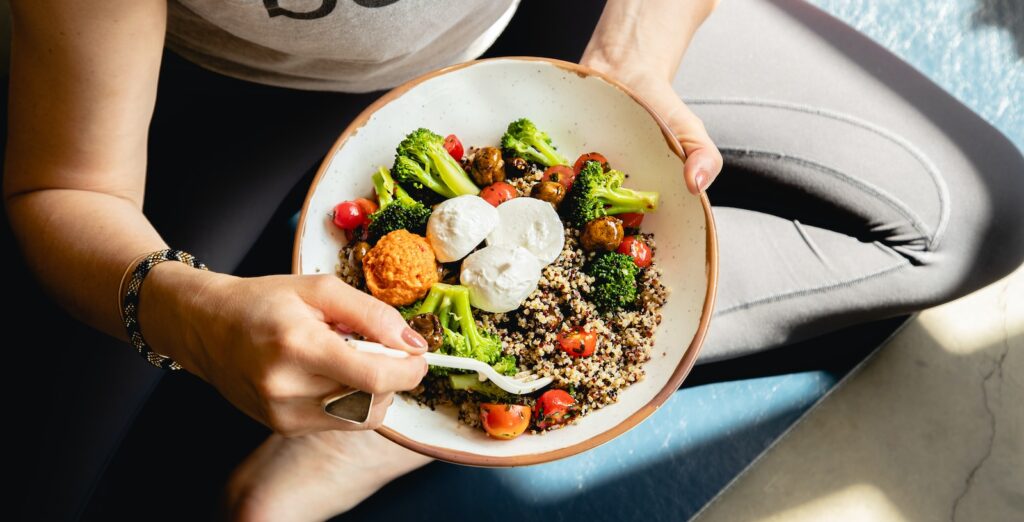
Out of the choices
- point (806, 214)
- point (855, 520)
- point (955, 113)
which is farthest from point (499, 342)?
point (855, 520)

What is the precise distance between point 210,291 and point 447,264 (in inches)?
14.2

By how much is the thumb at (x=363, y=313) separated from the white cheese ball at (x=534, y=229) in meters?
0.34

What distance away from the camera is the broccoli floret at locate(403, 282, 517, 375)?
0.98m

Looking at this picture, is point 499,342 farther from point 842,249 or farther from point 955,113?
point 955,113

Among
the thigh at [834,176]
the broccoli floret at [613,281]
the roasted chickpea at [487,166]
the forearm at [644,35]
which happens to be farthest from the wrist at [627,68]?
the broccoli floret at [613,281]

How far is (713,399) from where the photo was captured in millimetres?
1655

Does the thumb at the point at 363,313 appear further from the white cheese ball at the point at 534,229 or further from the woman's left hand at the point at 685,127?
the woman's left hand at the point at 685,127

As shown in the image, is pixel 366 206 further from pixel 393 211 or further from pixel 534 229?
pixel 534 229

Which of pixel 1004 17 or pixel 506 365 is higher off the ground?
pixel 1004 17

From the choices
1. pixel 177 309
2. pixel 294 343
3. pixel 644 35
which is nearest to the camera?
pixel 294 343

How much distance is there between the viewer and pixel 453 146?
3.59 ft

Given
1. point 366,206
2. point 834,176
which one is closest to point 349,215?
point 366,206

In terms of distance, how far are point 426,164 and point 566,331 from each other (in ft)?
1.07

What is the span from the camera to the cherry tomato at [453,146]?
43.1 inches
